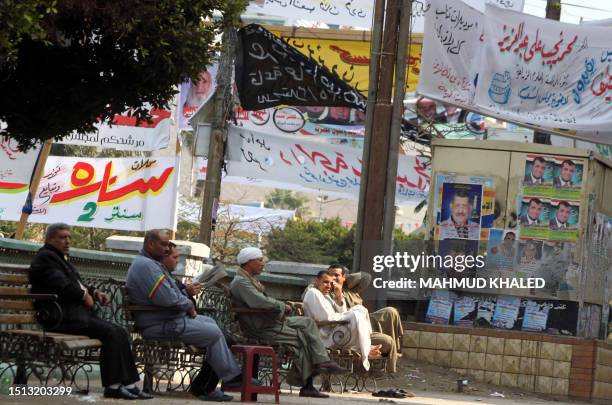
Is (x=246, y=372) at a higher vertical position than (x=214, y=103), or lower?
lower

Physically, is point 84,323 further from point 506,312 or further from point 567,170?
point 567,170

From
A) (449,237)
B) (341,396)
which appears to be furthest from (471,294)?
(341,396)

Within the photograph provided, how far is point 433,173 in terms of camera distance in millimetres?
17281

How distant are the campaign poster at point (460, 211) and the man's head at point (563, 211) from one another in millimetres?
1015

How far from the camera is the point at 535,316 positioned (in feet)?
54.3

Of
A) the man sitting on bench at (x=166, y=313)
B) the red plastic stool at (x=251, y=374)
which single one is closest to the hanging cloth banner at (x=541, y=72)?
the red plastic stool at (x=251, y=374)

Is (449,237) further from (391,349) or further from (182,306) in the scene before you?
(182,306)

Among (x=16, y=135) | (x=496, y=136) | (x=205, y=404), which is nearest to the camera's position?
(x=205, y=404)

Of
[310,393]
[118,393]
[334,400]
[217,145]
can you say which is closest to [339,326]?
[310,393]

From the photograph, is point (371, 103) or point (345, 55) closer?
point (371, 103)

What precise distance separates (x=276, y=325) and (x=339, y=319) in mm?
1508

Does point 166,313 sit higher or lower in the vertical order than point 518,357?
higher

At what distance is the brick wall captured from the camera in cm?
1597

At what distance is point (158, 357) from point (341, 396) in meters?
3.05
